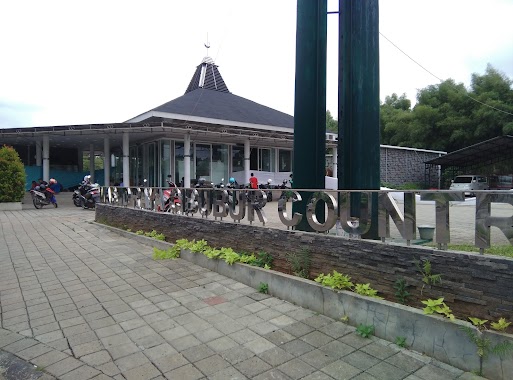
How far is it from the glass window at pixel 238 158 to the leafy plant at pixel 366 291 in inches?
639

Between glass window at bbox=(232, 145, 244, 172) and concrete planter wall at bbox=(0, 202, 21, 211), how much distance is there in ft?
33.5

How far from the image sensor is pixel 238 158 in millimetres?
19594

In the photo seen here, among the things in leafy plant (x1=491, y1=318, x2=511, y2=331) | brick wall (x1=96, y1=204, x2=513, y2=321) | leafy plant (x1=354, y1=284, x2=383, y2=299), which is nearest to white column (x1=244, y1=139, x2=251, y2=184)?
brick wall (x1=96, y1=204, x2=513, y2=321)

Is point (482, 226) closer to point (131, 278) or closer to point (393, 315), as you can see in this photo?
point (393, 315)

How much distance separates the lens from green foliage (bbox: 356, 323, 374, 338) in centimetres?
315

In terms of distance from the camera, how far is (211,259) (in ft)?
17.7

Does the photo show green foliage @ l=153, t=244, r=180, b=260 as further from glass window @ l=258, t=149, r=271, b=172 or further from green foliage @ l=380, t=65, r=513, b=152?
green foliage @ l=380, t=65, r=513, b=152

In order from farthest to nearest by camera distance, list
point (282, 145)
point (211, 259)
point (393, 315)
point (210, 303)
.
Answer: point (282, 145), point (211, 259), point (210, 303), point (393, 315)

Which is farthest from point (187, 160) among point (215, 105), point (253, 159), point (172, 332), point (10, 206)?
point (172, 332)

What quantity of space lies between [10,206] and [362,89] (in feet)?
50.7

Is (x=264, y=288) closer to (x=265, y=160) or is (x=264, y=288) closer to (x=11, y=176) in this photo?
(x=11, y=176)

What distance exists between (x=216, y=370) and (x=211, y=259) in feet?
9.03

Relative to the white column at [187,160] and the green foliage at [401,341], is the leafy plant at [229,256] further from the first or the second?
the white column at [187,160]

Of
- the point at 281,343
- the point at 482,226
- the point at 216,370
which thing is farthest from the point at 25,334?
the point at 482,226
